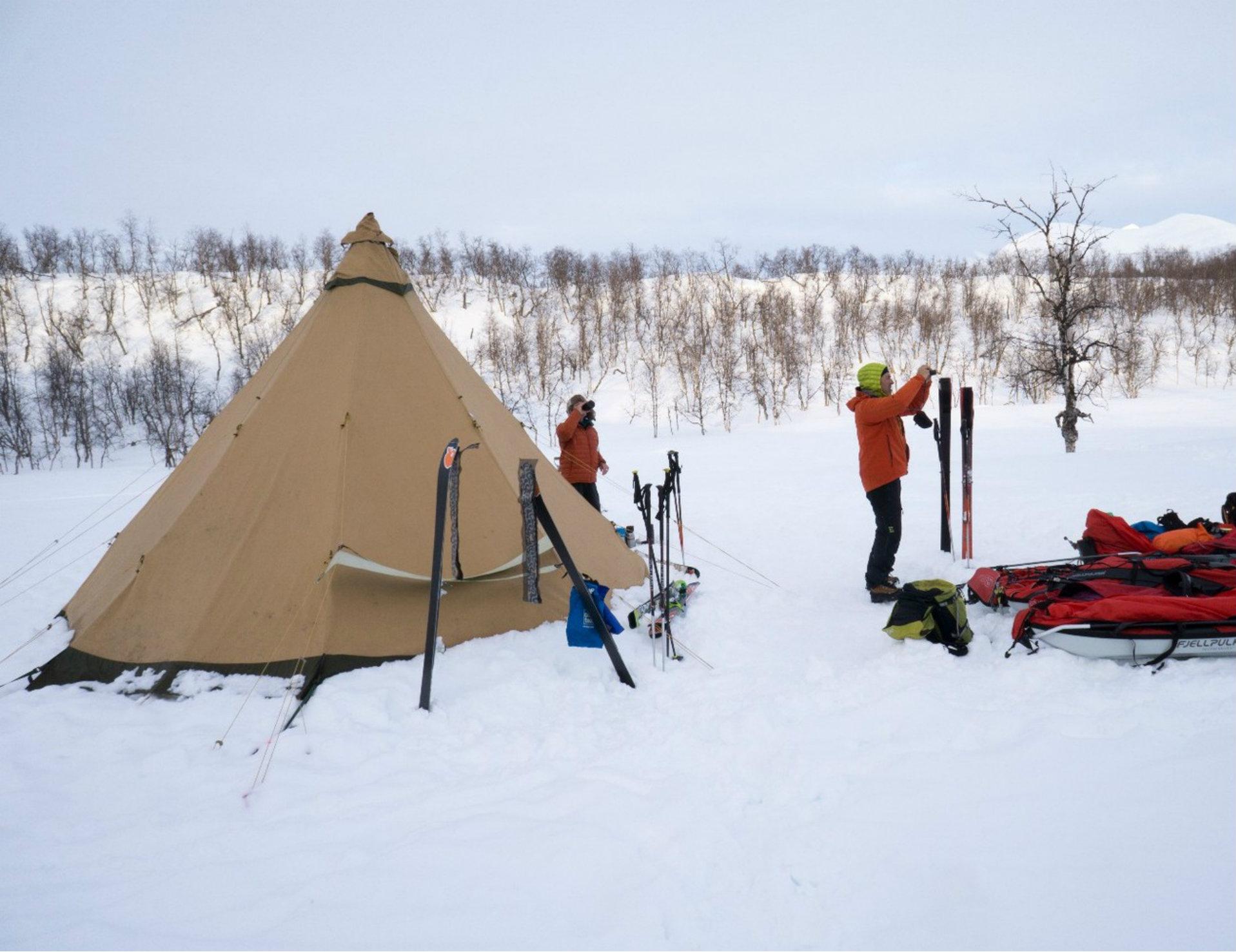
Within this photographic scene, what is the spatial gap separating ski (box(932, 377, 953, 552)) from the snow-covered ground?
1.87 m

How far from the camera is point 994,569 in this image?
470 centimetres

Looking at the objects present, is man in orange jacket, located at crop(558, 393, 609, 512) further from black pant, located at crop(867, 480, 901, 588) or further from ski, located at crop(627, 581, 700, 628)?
black pant, located at crop(867, 480, 901, 588)

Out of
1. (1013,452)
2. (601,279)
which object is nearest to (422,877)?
(1013,452)

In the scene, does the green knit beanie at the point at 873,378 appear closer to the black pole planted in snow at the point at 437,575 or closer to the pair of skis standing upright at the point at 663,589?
the pair of skis standing upright at the point at 663,589

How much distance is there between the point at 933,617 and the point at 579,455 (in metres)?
4.25

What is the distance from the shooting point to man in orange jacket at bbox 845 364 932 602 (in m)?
5.07

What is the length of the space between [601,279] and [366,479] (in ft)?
158

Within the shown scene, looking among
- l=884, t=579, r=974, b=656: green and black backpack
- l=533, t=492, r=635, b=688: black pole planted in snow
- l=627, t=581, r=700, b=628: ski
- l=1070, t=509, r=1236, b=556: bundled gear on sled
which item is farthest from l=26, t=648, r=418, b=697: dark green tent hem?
l=1070, t=509, r=1236, b=556: bundled gear on sled

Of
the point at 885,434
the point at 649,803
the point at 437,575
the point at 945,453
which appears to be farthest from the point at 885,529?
the point at 437,575

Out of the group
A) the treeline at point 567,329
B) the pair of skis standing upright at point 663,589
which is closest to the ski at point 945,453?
the pair of skis standing upright at point 663,589

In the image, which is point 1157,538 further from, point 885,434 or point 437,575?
point 437,575

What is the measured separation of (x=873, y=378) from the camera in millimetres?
5176

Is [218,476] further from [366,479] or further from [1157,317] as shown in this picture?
[1157,317]

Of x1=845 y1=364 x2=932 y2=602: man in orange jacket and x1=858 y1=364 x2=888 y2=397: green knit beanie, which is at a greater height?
x1=858 y1=364 x2=888 y2=397: green knit beanie
